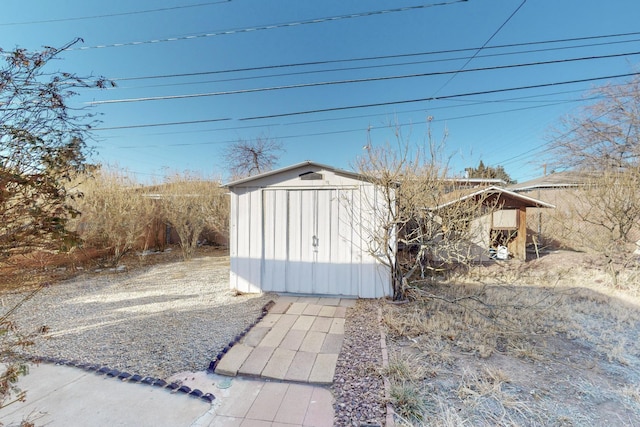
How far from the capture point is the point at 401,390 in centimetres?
239

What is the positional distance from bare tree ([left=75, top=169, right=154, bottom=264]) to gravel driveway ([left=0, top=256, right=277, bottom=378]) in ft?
3.86

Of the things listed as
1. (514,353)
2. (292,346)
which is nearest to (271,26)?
(292,346)

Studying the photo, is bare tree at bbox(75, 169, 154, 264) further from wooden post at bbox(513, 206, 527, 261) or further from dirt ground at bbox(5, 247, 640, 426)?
wooden post at bbox(513, 206, 527, 261)

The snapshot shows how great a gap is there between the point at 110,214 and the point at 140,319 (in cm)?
495

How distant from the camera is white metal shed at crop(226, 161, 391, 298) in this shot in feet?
16.4

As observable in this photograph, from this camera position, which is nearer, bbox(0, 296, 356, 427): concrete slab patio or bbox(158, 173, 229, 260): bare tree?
bbox(0, 296, 356, 427): concrete slab patio

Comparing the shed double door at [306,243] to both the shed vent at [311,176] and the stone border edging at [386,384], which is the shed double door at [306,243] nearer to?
the shed vent at [311,176]

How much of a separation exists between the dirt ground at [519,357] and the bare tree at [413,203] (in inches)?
42.2

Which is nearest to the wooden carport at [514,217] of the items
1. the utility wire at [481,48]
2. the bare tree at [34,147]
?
the utility wire at [481,48]

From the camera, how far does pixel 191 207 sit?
32.3 ft

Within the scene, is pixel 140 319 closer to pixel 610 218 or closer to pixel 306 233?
pixel 306 233

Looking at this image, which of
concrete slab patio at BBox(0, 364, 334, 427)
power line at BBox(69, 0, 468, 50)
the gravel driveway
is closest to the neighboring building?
power line at BBox(69, 0, 468, 50)

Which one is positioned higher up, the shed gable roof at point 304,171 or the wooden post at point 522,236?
the shed gable roof at point 304,171

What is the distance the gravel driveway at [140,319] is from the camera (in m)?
3.04
